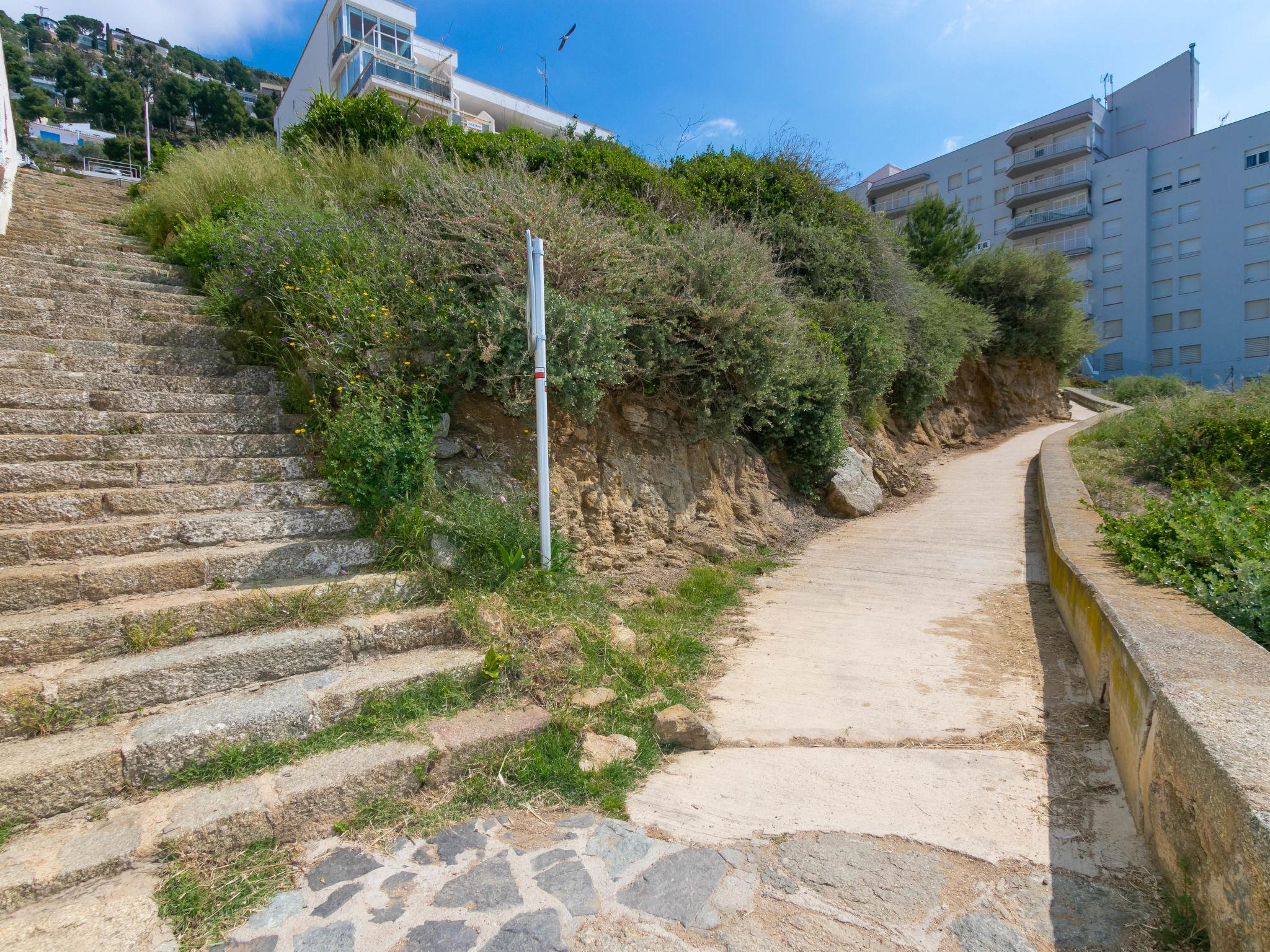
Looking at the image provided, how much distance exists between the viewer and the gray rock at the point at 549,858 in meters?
2.43

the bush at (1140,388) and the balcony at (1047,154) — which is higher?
the balcony at (1047,154)

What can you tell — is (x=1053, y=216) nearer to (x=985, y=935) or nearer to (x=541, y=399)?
(x=541, y=399)

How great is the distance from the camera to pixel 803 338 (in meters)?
7.98

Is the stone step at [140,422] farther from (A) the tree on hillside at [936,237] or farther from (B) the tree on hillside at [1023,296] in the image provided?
(B) the tree on hillside at [1023,296]

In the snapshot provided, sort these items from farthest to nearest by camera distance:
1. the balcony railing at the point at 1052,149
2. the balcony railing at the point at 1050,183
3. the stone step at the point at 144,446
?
the balcony railing at the point at 1052,149
the balcony railing at the point at 1050,183
the stone step at the point at 144,446

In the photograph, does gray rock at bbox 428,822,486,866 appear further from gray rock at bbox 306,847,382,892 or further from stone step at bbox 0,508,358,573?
stone step at bbox 0,508,358,573

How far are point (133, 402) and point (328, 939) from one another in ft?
14.1

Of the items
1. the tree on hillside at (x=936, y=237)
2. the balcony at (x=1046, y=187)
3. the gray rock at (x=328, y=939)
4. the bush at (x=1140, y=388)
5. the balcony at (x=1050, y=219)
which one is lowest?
the gray rock at (x=328, y=939)

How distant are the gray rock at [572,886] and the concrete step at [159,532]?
269cm

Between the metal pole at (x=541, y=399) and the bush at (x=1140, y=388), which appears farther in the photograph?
the bush at (x=1140, y=388)

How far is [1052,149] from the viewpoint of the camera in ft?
122

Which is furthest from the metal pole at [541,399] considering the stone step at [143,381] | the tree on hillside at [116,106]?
the tree on hillside at [116,106]

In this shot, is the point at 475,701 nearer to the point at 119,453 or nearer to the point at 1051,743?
Answer: the point at 1051,743

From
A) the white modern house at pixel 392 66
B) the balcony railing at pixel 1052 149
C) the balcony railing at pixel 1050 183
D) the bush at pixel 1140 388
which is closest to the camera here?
the bush at pixel 1140 388
